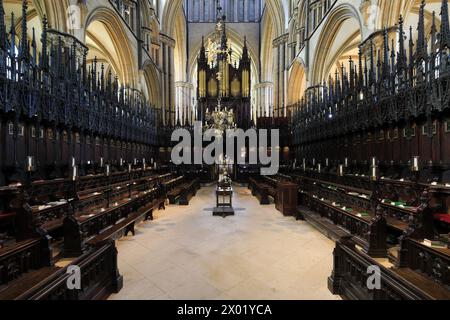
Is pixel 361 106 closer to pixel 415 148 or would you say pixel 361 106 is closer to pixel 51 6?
pixel 415 148

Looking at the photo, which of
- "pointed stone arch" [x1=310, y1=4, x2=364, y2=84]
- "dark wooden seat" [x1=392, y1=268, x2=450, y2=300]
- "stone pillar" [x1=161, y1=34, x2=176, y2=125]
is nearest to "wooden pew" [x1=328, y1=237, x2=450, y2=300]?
"dark wooden seat" [x1=392, y1=268, x2=450, y2=300]

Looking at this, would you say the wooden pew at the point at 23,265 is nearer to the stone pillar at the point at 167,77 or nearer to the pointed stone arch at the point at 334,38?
the pointed stone arch at the point at 334,38

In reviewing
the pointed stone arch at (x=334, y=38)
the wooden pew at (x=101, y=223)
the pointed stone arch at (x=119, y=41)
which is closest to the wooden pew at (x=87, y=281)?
the wooden pew at (x=101, y=223)

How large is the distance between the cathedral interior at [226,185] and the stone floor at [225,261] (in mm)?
33

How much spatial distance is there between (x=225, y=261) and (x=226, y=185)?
5104mm

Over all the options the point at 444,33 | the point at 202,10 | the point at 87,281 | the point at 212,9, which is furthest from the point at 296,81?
the point at 87,281

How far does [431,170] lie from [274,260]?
4.44 metres

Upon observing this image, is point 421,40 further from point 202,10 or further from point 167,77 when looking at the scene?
point 202,10

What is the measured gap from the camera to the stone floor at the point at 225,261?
11.3 ft

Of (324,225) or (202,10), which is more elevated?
(202,10)

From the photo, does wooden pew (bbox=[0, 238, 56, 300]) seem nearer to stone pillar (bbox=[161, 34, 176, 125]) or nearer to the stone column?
stone pillar (bbox=[161, 34, 176, 125])

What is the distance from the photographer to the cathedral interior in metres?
3.19

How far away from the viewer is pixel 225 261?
14.8ft
